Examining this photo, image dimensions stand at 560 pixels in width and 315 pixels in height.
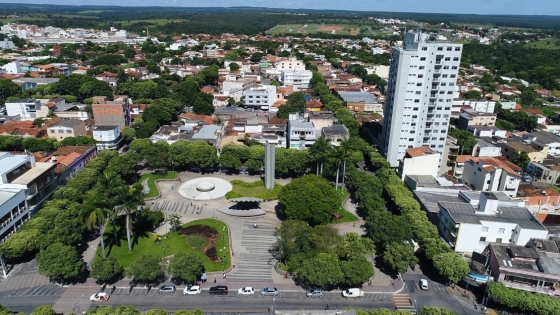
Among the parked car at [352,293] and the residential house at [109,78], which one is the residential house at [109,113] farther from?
the parked car at [352,293]

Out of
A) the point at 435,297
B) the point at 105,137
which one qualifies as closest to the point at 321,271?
the point at 435,297

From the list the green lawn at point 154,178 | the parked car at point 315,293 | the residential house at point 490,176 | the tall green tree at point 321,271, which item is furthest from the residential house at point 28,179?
the residential house at point 490,176

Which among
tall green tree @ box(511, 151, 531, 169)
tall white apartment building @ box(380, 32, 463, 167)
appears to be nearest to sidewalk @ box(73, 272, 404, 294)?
tall white apartment building @ box(380, 32, 463, 167)

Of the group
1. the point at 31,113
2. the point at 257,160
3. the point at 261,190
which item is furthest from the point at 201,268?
the point at 31,113

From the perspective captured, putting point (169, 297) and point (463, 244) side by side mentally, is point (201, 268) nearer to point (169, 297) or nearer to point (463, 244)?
point (169, 297)

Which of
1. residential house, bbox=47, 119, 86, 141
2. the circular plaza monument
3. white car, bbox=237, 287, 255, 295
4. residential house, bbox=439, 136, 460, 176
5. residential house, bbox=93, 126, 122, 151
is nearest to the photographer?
white car, bbox=237, 287, 255, 295

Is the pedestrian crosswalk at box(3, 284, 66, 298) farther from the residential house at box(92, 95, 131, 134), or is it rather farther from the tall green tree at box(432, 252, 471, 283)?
the residential house at box(92, 95, 131, 134)
